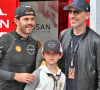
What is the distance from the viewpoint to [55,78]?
3.12 metres

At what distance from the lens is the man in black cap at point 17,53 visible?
3.24 m

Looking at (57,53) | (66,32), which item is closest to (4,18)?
(66,32)

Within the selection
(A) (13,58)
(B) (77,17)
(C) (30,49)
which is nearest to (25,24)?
(C) (30,49)

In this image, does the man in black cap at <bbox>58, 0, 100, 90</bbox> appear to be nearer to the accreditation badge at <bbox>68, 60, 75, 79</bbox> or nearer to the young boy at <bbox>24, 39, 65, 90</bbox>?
the accreditation badge at <bbox>68, 60, 75, 79</bbox>

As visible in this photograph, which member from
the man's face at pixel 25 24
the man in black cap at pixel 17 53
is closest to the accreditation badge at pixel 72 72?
the man in black cap at pixel 17 53

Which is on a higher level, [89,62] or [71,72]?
[89,62]

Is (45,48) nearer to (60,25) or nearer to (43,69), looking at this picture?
(43,69)

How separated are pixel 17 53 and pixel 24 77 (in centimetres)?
32

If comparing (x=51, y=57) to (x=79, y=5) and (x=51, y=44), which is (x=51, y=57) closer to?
(x=51, y=44)

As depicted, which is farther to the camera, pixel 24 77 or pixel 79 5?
pixel 79 5

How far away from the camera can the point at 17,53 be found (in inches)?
129

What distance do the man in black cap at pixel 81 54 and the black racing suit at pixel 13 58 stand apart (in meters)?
0.45

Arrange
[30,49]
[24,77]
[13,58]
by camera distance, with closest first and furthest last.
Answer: [24,77] < [13,58] < [30,49]

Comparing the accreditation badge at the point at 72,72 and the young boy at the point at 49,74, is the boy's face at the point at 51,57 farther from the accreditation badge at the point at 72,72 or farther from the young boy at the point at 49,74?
the accreditation badge at the point at 72,72
